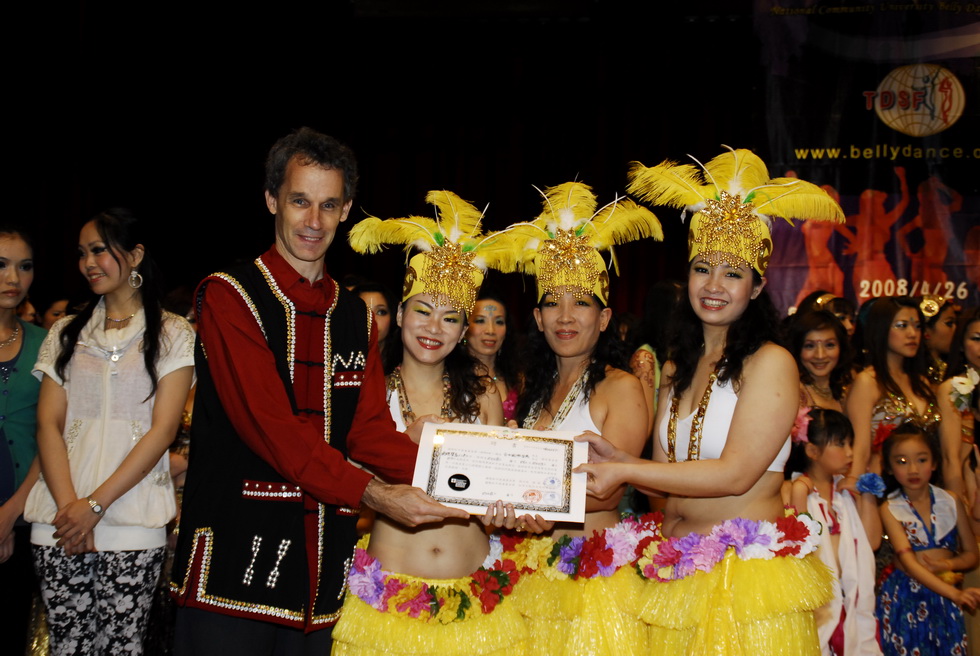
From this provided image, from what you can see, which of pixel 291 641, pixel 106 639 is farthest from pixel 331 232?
pixel 106 639

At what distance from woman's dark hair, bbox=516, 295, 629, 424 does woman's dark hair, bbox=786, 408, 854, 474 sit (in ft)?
5.29

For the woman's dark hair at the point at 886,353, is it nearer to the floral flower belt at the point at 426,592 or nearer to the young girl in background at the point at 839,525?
the young girl in background at the point at 839,525

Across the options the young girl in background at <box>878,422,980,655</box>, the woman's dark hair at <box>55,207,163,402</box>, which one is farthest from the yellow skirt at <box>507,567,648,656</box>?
the young girl in background at <box>878,422,980,655</box>

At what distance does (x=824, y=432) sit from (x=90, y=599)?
12.4 ft

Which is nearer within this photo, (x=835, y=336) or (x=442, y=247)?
(x=442, y=247)

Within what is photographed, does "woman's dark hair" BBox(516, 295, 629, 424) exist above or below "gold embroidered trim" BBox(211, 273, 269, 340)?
below

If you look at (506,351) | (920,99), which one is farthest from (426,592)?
(920,99)

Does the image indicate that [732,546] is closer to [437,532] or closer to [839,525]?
[437,532]

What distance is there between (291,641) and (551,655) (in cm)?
105

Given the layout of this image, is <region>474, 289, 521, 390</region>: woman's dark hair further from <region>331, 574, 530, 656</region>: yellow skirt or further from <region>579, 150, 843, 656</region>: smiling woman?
<region>331, 574, 530, 656</region>: yellow skirt

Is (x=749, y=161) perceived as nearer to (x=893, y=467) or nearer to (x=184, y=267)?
(x=893, y=467)

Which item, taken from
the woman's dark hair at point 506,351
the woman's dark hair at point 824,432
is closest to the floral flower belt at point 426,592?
the woman's dark hair at point 506,351

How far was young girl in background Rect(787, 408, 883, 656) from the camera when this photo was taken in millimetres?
4621

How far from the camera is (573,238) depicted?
3.78 meters
